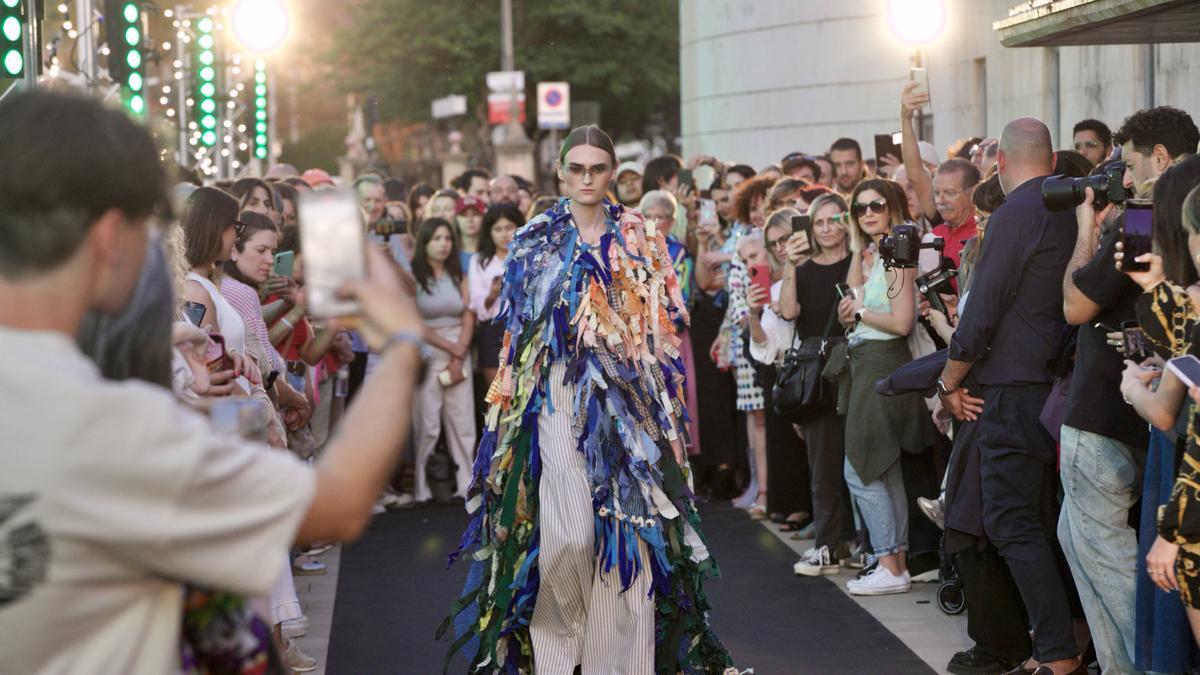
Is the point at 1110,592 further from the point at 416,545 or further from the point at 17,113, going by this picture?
the point at 416,545

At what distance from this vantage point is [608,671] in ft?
22.5

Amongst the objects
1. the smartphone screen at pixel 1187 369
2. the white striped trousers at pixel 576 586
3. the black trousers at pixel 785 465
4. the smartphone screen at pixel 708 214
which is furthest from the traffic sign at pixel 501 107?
the smartphone screen at pixel 1187 369

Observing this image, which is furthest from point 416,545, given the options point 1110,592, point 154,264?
point 154,264

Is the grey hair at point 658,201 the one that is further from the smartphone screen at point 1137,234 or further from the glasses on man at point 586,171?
the smartphone screen at point 1137,234

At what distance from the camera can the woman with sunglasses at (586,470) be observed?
22.4 ft

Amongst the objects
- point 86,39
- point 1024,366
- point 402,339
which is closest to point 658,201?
point 86,39

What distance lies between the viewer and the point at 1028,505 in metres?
6.95

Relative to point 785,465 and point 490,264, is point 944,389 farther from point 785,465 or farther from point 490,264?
point 490,264

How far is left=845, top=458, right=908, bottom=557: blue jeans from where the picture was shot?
9141 mm

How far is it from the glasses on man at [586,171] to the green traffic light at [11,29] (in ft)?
12.1

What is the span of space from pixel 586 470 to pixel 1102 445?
196 centimetres

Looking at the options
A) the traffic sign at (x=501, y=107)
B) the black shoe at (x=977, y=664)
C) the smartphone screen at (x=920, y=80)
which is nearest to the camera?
the black shoe at (x=977, y=664)

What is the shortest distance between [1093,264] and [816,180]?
7286 mm

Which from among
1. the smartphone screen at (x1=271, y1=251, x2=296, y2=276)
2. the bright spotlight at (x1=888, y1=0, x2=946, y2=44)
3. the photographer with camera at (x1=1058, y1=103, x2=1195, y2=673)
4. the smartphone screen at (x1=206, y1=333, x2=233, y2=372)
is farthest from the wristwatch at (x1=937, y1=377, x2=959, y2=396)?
the bright spotlight at (x1=888, y1=0, x2=946, y2=44)
